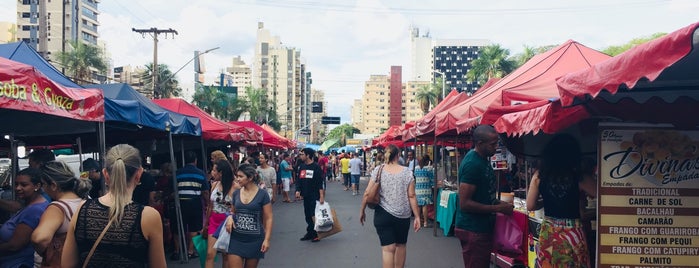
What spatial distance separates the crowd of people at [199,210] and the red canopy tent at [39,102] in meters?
0.51

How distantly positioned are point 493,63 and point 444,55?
135 meters

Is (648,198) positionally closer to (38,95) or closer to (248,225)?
(248,225)

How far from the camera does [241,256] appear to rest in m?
6.14

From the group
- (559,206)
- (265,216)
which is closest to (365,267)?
(265,216)

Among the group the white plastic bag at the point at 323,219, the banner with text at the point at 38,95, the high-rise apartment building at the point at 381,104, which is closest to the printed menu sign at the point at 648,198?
the banner with text at the point at 38,95

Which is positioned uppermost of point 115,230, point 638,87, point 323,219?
point 638,87

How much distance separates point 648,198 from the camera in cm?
451

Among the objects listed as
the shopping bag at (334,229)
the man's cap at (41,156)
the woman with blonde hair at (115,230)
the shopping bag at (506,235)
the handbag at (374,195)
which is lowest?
the shopping bag at (334,229)

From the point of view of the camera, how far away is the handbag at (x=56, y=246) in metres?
4.00

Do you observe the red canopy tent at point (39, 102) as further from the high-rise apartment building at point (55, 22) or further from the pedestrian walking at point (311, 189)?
the high-rise apartment building at point (55, 22)

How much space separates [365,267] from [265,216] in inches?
127

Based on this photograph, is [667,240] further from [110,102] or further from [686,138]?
[110,102]

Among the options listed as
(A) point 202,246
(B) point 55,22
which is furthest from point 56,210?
(B) point 55,22

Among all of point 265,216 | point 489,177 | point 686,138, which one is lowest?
point 265,216
